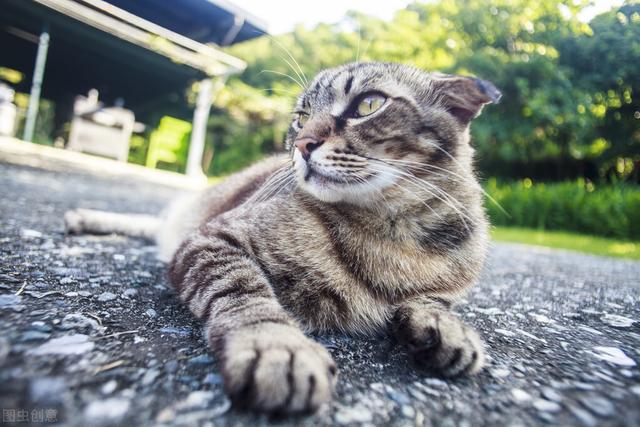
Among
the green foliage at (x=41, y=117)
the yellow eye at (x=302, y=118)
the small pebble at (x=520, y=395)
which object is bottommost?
the small pebble at (x=520, y=395)

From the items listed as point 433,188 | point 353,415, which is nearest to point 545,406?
point 353,415

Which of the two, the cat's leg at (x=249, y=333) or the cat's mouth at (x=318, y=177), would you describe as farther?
the cat's mouth at (x=318, y=177)

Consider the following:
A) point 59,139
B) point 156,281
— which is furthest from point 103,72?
point 156,281

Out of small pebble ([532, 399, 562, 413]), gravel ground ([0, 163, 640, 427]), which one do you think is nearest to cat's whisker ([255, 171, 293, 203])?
gravel ground ([0, 163, 640, 427])

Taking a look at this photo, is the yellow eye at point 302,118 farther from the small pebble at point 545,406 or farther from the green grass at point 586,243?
the green grass at point 586,243

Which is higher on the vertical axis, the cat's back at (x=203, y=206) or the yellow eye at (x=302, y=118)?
the yellow eye at (x=302, y=118)

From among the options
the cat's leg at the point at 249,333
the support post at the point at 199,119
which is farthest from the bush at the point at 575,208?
the support post at the point at 199,119

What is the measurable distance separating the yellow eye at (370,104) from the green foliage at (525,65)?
2.50 ft

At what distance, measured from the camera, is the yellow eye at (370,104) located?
173 centimetres

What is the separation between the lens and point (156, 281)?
192 centimetres

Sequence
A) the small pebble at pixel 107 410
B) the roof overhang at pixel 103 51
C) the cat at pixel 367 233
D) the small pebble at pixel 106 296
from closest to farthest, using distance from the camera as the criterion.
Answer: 1. the small pebble at pixel 107 410
2. the cat at pixel 367 233
3. the small pebble at pixel 106 296
4. the roof overhang at pixel 103 51

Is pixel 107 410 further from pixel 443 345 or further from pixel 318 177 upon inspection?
pixel 318 177

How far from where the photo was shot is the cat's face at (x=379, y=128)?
1.56m

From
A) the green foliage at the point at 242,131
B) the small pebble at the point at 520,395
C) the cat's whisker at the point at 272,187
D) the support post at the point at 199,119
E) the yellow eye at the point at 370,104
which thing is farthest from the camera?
the green foliage at the point at 242,131
